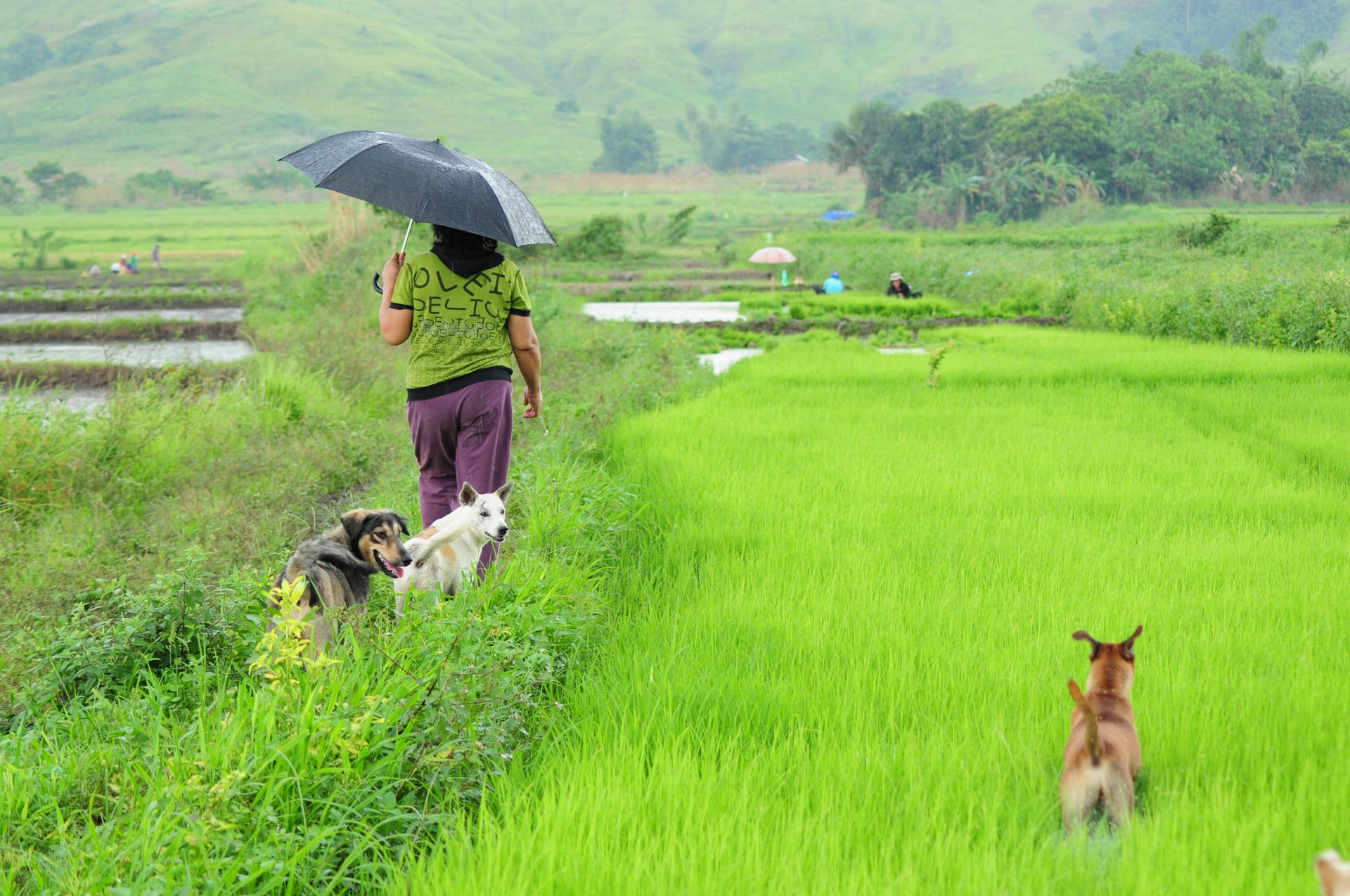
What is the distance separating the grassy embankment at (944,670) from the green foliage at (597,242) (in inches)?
991

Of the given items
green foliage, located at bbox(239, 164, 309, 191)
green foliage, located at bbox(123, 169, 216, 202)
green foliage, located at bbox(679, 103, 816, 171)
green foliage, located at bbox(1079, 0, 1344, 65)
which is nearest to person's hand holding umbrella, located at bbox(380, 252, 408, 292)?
green foliage, located at bbox(123, 169, 216, 202)

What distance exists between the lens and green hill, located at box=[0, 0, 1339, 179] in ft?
320

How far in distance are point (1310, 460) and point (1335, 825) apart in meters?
4.89

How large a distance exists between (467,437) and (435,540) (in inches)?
19.3

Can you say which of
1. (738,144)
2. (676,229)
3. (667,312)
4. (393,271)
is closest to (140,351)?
(667,312)

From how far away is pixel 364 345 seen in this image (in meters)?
12.1

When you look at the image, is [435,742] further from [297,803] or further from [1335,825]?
[1335,825]

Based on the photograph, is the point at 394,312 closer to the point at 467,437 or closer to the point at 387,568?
the point at 467,437

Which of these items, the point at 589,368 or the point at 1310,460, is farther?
the point at 589,368

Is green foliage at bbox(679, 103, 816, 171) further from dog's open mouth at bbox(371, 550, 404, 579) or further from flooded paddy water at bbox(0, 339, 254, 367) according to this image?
dog's open mouth at bbox(371, 550, 404, 579)

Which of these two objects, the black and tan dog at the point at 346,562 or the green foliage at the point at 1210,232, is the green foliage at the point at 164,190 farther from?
the black and tan dog at the point at 346,562

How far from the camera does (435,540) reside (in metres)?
4.07

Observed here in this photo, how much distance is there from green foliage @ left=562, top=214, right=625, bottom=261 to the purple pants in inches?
1105

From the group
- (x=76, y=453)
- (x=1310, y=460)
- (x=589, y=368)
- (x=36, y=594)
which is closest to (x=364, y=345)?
(x=589, y=368)
